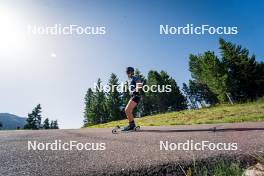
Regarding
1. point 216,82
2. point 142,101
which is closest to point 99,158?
point 216,82

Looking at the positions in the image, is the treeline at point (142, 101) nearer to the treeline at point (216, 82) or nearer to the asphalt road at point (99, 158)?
the treeline at point (216, 82)

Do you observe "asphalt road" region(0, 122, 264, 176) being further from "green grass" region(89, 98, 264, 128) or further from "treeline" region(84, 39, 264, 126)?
"treeline" region(84, 39, 264, 126)

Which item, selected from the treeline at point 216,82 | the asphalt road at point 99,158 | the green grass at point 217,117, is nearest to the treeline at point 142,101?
the treeline at point 216,82

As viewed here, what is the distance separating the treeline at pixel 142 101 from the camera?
2741 inches

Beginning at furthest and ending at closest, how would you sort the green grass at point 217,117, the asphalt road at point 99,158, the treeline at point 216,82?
the treeline at point 216,82
the green grass at point 217,117
the asphalt road at point 99,158

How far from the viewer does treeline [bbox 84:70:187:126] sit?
69.6m

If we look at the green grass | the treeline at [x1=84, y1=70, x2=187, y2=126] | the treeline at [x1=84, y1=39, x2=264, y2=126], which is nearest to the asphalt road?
the green grass

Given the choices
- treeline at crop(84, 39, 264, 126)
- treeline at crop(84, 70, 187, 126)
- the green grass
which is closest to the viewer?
the green grass

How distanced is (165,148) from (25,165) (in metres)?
2.35

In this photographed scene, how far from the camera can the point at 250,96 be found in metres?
50.6

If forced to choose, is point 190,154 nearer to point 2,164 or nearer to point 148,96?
point 2,164

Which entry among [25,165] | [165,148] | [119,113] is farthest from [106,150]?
[119,113]

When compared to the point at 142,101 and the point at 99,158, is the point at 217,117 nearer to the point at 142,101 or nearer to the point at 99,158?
the point at 99,158

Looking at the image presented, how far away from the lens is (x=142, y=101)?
71375 millimetres
